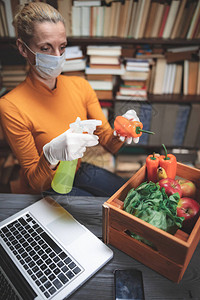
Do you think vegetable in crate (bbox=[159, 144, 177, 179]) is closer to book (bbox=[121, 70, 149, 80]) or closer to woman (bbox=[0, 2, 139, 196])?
woman (bbox=[0, 2, 139, 196])

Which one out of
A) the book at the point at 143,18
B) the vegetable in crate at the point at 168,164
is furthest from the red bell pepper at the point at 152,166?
the book at the point at 143,18

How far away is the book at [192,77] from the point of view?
6.29ft

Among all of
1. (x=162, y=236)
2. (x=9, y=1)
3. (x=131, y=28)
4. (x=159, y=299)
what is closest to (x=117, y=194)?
(x=162, y=236)

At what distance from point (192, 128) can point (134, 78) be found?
0.73m

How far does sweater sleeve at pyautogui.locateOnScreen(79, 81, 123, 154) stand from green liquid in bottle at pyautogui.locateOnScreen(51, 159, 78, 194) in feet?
1.02

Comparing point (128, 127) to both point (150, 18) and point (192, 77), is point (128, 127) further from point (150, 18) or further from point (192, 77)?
point (192, 77)

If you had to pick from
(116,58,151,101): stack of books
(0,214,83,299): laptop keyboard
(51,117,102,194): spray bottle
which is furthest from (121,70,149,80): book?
(0,214,83,299): laptop keyboard

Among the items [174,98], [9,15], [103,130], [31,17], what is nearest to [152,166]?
[103,130]

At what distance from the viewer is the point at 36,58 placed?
3.33ft

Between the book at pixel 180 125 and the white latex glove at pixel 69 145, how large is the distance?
4.74ft

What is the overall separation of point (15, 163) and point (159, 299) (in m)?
2.07

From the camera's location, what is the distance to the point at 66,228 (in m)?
0.80

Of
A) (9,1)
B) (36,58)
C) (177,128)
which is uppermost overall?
(9,1)

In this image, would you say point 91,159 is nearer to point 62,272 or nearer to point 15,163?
point 62,272
